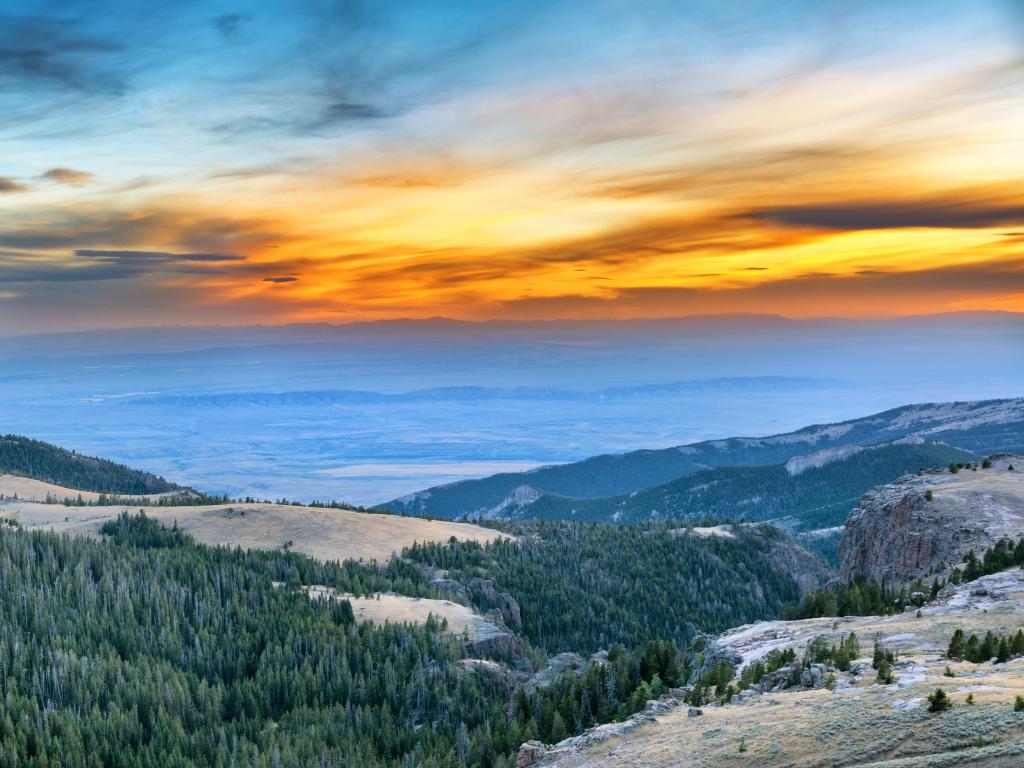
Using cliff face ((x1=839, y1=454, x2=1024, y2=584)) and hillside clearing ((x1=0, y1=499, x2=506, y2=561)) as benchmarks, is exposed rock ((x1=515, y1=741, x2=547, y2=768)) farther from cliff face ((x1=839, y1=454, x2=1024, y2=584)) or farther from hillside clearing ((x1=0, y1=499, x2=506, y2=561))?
hillside clearing ((x1=0, y1=499, x2=506, y2=561))

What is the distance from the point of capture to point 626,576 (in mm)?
158125

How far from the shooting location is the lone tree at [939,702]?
3353 centimetres

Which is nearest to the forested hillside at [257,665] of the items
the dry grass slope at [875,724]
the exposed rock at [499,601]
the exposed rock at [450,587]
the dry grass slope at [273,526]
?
the exposed rock at [450,587]

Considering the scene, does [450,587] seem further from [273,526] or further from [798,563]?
[798,563]

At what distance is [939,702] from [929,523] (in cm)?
5436

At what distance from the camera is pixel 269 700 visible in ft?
266

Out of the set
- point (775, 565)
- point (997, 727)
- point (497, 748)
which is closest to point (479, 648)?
point (497, 748)

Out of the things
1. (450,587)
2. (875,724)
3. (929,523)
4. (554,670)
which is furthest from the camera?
(450,587)

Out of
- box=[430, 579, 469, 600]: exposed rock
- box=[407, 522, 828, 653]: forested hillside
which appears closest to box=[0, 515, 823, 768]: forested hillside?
box=[407, 522, 828, 653]: forested hillside

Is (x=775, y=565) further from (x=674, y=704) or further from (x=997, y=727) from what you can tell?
(x=997, y=727)

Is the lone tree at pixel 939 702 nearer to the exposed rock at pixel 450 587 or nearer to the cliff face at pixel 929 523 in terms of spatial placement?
the cliff face at pixel 929 523

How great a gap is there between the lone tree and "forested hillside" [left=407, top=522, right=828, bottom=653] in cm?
9619

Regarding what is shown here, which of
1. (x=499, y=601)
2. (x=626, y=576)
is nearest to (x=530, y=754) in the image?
(x=499, y=601)

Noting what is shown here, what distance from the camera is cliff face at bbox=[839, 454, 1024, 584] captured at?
79.1 metres
